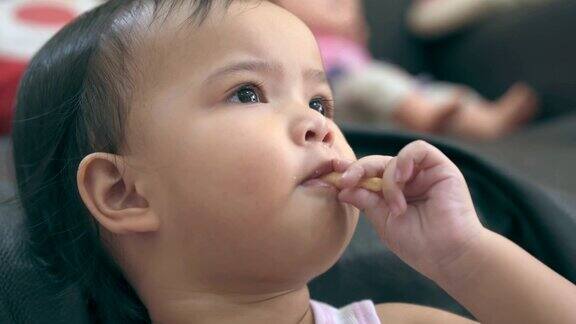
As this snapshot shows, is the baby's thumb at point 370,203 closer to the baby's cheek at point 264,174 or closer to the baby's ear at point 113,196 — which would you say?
the baby's cheek at point 264,174

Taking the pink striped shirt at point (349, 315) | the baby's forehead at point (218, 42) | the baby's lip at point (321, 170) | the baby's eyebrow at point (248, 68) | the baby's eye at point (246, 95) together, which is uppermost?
the baby's forehead at point (218, 42)

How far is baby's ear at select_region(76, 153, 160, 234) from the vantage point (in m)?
0.59

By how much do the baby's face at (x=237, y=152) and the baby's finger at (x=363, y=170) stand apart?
0.02 meters

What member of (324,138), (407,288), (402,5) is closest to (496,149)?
(407,288)

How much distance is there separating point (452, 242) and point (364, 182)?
0.09 metres

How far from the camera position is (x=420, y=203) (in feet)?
1.92

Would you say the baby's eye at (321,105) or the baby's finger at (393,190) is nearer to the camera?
the baby's finger at (393,190)

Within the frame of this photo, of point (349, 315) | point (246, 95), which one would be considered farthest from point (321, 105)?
point (349, 315)

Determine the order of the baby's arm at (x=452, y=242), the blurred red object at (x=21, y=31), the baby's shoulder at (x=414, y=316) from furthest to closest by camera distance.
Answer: the blurred red object at (x=21, y=31), the baby's shoulder at (x=414, y=316), the baby's arm at (x=452, y=242)

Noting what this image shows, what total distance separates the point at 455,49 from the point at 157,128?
147 centimetres

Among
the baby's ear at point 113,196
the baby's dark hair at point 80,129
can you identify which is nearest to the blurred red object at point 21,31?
the baby's dark hair at point 80,129

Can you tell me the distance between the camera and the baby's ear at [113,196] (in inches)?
23.4

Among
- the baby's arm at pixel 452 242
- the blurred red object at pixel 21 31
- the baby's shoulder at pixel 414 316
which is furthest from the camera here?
the blurred red object at pixel 21 31

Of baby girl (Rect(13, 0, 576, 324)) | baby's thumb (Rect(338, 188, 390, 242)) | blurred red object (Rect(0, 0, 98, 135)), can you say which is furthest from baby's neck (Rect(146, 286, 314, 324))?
blurred red object (Rect(0, 0, 98, 135))
